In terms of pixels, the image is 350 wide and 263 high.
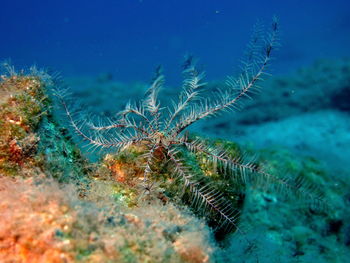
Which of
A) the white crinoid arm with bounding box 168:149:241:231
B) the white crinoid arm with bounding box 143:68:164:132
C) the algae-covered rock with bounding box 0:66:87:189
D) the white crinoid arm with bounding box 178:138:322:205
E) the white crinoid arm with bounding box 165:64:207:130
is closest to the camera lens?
the algae-covered rock with bounding box 0:66:87:189

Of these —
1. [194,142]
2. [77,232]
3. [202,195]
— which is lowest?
[77,232]

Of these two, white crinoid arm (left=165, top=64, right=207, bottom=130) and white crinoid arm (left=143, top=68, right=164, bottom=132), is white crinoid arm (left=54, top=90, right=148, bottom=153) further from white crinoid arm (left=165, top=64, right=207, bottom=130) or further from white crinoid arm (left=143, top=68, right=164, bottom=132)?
white crinoid arm (left=165, top=64, right=207, bottom=130)

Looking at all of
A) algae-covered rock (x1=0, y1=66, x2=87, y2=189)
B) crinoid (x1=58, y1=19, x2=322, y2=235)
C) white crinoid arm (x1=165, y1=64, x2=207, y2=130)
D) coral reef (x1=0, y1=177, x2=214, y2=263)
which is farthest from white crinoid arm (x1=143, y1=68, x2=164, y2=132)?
coral reef (x1=0, y1=177, x2=214, y2=263)

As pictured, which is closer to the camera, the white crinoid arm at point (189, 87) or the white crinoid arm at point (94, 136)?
the white crinoid arm at point (94, 136)

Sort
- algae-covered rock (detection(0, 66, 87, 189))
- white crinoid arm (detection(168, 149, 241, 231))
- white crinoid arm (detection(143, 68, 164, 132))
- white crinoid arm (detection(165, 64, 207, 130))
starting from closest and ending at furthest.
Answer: algae-covered rock (detection(0, 66, 87, 189))
white crinoid arm (detection(168, 149, 241, 231))
white crinoid arm (detection(143, 68, 164, 132))
white crinoid arm (detection(165, 64, 207, 130))

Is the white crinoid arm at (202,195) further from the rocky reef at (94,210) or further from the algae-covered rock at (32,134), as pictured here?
the algae-covered rock at (32,134)

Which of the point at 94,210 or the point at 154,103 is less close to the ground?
the point at 154,103

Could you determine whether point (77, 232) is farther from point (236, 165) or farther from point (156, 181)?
point (236, 165)

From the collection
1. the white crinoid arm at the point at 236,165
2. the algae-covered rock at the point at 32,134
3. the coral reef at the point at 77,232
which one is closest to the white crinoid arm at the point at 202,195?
the white crinoid arm at the point at 236,165

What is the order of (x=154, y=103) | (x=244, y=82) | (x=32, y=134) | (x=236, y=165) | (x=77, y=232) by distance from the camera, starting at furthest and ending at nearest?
1. (x=154, y=103)
2. (x=244, y=82)
3. (x=236, y=165)
4. (x=32, y=134)
5. (x=77, y=232)

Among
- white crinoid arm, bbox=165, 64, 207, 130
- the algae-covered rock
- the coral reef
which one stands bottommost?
the coral reef

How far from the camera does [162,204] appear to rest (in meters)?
3.19

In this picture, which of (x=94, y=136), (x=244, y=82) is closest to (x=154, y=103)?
(x=94, y=136)

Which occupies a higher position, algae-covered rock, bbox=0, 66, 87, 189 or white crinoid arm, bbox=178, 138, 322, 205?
algae-covered rock, bbox=0, 66, 87, 189
